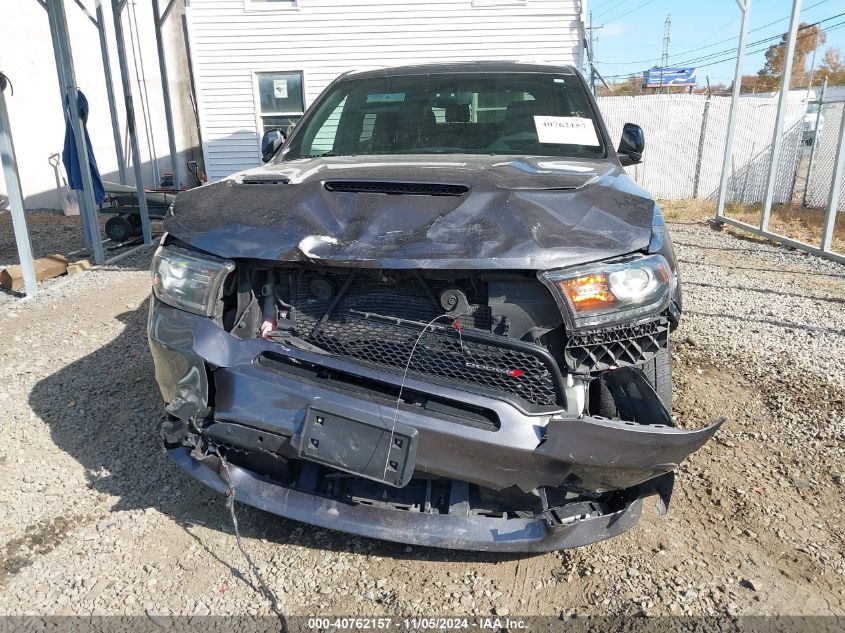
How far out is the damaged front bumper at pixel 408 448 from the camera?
196 cm

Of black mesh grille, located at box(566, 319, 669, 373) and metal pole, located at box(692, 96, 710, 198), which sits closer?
black mesh grille, located at box(566, 319, 669, 373)

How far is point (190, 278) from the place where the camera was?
2314 millimetres

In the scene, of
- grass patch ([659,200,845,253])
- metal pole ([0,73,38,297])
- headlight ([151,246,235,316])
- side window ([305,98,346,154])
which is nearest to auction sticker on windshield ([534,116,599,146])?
side window ([305,98,346,154])

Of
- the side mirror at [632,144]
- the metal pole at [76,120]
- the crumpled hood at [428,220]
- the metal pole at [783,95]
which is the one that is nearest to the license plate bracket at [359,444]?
the crumpled hood at [428,220]

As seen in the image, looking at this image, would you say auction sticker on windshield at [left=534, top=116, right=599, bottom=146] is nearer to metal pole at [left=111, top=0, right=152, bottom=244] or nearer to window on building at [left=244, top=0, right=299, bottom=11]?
metal pole at [left=111, top=0, right=152, bottom=244]

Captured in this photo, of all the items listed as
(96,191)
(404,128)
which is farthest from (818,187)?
(96,191)

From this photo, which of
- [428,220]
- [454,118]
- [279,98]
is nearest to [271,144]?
[454,118]

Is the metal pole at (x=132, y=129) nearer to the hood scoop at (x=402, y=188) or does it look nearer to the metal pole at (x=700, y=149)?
the hood scoop at (x=402, y=188)

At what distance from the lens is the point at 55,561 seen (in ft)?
7.77

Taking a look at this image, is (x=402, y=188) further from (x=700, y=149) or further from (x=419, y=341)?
(x=700, y=149)

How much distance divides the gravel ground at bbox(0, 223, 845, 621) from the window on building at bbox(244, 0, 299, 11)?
946 centimetres

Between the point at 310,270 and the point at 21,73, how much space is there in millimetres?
13274

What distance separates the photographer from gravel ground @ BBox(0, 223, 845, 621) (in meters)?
2.18

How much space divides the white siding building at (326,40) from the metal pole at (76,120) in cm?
517
